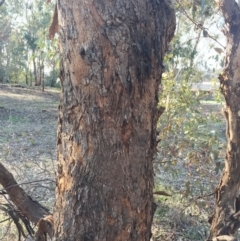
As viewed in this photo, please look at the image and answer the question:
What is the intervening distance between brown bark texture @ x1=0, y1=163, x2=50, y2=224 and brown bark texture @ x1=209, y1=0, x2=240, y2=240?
78cm

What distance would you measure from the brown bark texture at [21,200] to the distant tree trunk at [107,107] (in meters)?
0.50

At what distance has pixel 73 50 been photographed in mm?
1250

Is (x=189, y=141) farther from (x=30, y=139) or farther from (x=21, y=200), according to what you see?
(x=30, y=139)

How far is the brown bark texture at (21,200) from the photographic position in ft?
5.81

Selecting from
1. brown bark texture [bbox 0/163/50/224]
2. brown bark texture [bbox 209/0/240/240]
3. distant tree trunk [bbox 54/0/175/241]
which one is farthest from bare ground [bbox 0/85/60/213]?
brown bark texture [bbox 209/0/240/240]

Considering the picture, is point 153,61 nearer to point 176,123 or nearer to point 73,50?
point 73,50

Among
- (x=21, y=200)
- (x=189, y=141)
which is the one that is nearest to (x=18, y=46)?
(x=189, y=141)

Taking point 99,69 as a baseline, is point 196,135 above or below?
below

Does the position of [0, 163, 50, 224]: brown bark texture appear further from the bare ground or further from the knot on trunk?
the knot on trunk

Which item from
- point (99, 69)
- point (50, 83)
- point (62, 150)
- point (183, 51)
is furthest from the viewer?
point (50, 83)

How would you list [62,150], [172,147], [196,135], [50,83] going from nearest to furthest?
[62,150] < [196,135] < [172,147] < [50,83]

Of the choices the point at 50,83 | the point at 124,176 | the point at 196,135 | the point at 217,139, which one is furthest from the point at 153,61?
the point at 50,83

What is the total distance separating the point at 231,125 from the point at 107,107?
86 centimetres

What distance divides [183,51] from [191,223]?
2588mm
